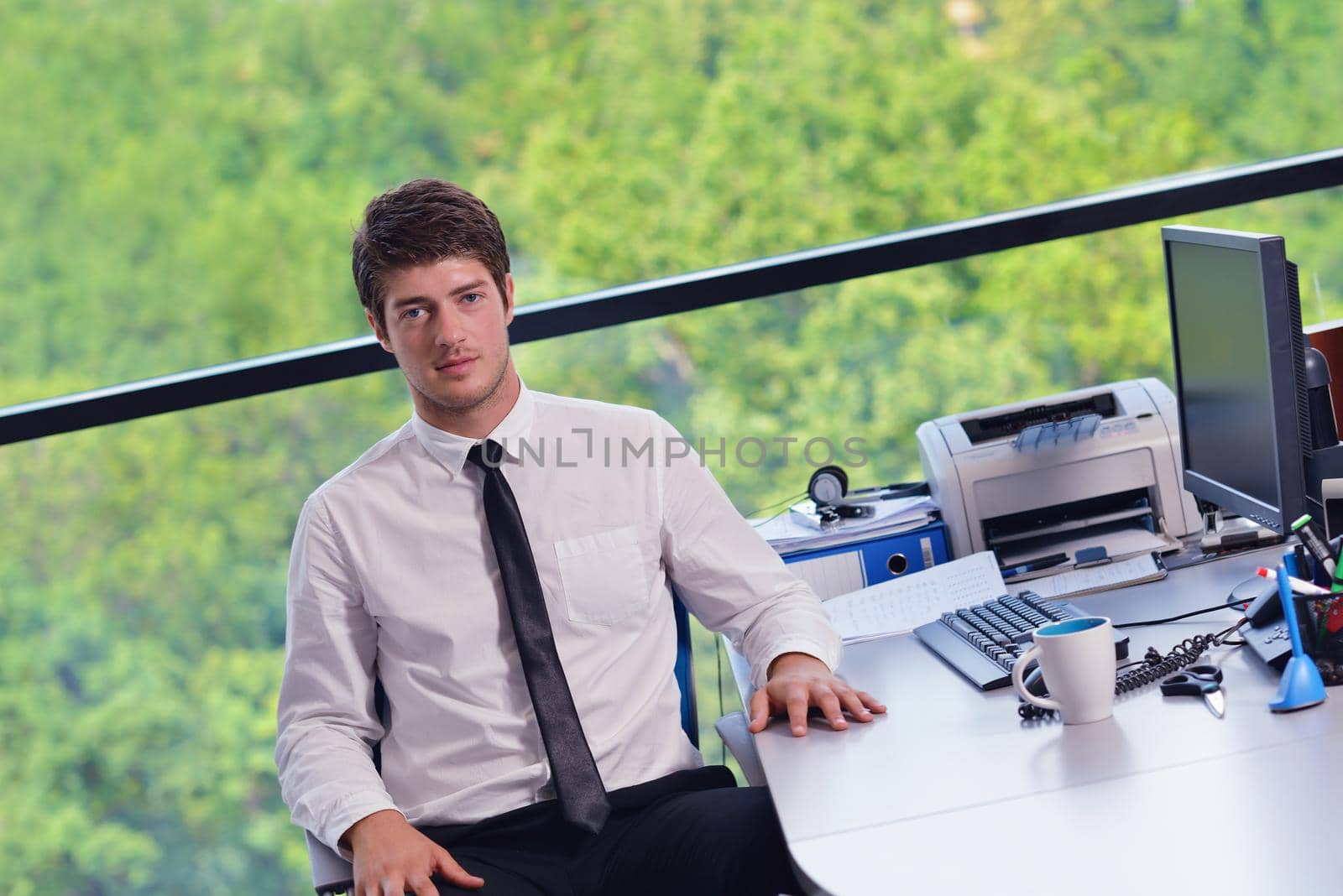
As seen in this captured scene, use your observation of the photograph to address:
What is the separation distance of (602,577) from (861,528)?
525 mm

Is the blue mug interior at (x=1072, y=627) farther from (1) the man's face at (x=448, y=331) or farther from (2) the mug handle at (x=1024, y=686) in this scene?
(1) the man's face at (x=448, y=331)

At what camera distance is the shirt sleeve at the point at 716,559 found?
1698 millimetres

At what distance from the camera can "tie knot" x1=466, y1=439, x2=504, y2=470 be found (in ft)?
5.52

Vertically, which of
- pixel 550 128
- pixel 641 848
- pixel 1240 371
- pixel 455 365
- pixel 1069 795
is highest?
pixel 550 128

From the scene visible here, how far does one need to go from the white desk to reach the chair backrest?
12.1 inches

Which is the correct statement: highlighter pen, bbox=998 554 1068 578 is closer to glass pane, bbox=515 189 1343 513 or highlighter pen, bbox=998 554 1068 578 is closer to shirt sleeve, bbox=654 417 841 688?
shirt sleeve, bbox=654 417 841 688

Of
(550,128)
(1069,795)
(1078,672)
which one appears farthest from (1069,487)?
(550,128)

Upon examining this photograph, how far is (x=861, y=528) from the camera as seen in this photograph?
2.03 meters

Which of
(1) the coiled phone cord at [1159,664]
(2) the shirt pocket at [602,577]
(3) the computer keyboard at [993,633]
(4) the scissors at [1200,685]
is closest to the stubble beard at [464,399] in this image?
(2) the shirt pocket at [602,577]

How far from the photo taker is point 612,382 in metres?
5.88

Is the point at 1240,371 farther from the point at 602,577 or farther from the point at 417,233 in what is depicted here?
the point at 417,233

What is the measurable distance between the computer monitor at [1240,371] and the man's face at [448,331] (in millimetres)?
937

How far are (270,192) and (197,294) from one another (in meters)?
0.86

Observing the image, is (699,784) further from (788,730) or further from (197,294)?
(197,294)
